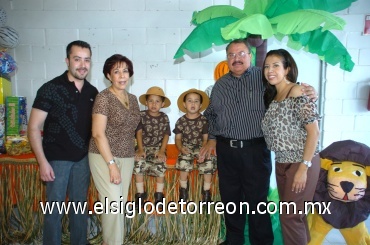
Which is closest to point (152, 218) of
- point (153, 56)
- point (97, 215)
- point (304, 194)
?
point (97, 215)

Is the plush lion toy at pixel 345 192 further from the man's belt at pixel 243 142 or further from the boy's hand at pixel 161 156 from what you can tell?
the boy's hand at pixel 161 156

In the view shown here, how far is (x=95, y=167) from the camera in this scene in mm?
1876

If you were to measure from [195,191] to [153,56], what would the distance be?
4.72ft

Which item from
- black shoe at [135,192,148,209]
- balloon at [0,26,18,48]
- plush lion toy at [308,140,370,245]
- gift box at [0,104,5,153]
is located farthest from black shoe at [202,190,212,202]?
balloon at [0,26,18,48]

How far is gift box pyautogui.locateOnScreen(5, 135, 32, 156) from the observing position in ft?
8.07

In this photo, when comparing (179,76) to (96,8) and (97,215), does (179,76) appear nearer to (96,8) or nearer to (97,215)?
(96,8)

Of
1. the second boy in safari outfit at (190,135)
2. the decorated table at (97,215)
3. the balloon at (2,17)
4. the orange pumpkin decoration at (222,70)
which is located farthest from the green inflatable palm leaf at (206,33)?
the balloon at (2,17)

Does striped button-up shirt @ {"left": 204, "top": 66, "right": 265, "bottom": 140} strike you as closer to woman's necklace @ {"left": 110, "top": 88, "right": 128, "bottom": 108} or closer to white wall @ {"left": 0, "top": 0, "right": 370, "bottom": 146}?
woman's necklace @ {"left": 110, "top": 88, "right": 128, "bottom": 108}

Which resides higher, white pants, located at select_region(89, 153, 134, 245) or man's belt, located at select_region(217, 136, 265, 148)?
man's belt, located at select_region(217, 136, 265, 148)

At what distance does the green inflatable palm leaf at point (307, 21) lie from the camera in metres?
1.64

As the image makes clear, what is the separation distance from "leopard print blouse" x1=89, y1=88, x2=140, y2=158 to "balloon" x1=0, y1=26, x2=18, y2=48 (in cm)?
146

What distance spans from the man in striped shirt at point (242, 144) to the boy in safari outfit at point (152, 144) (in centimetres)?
48

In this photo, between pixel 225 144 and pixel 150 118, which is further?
pixel 150 118

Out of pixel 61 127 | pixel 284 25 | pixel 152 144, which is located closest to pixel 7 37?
pixel 61 127
